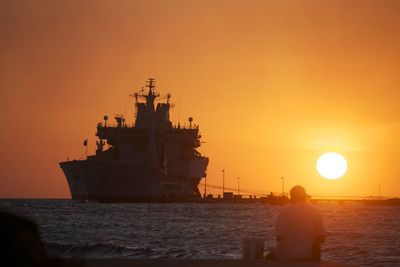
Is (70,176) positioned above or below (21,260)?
above

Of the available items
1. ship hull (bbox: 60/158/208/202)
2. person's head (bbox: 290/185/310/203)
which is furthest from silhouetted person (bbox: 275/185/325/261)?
ship hull (bbox: 60/158/208/202)

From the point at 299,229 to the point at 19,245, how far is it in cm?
853

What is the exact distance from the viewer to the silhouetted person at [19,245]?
1.40 metres

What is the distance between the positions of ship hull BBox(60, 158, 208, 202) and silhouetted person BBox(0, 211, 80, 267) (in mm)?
101299

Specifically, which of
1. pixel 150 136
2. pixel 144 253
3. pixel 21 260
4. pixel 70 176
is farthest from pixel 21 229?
pixel 70 176

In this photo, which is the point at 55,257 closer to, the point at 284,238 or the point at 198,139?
the point at 284,238

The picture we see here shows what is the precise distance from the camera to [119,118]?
369 ft

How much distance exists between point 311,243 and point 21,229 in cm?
869

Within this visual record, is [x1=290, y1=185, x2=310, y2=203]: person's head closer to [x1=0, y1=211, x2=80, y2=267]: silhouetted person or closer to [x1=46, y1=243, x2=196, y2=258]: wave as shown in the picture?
[x1=0, y1=211, x2=80, y2=267]: silhouetted person

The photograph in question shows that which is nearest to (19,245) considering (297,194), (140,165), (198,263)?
(297,194)

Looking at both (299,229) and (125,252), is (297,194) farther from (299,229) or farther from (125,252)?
(125,252)

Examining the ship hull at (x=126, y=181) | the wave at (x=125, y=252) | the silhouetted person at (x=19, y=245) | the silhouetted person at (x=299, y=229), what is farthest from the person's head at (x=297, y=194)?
the ship hull at (x=126, y=181)

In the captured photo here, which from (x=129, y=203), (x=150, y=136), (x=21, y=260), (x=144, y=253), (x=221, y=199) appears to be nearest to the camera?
(x=21, y=260)

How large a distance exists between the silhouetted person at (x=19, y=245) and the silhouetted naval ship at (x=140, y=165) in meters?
101
